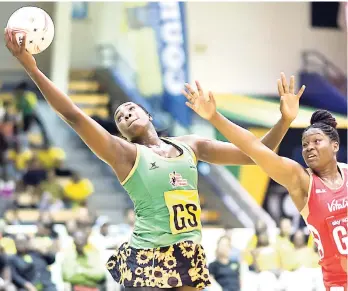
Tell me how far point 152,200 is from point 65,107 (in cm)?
69

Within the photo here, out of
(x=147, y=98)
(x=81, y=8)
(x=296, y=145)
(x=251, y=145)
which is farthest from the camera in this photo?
(x=81, y=8)

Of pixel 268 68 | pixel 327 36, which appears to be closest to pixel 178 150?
pixel 268 68

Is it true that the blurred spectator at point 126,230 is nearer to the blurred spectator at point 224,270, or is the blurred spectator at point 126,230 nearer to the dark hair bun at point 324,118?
the blurred spectator at point 224,270

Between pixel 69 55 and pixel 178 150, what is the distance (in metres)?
12.3

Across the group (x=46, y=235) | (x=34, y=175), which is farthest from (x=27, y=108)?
(x=46, y=235)

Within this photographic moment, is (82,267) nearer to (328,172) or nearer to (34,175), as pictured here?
(34,175)

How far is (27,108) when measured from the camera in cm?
1393

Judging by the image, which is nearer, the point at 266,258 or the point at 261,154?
the point at 261,154

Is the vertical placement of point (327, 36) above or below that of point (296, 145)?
above

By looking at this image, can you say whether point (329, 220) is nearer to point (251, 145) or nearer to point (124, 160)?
point (251, 145)

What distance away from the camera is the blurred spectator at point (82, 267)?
8.94 meters

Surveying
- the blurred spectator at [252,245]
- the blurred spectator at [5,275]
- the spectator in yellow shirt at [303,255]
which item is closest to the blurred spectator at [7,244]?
the blurred spectator at [5,275]

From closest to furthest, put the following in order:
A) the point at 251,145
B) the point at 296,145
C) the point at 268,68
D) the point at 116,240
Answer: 1. the point at 251,145
2. the point at 116,240
3. the point at 296,145
4. the point at 268,68

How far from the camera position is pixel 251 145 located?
409cm
